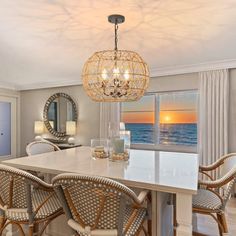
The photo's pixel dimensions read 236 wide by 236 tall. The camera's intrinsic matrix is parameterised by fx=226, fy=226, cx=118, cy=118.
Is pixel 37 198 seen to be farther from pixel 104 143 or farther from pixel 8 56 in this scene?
pixel 8 56

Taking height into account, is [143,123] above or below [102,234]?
above

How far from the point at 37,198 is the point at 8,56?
7.49 feet

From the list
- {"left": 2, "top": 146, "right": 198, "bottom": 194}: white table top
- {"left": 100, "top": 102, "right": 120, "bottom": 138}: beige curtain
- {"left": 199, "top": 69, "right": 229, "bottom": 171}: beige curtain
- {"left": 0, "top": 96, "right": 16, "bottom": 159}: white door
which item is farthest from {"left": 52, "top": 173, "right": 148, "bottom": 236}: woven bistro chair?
{"left": 0, "top": 96, "right": 16, "bottom": 159}: white door

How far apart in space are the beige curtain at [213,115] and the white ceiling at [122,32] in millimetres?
222

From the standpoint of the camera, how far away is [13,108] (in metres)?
6.00

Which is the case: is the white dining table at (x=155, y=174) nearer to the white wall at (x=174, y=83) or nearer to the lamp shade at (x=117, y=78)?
the lamp shade at (x=117, y=78)

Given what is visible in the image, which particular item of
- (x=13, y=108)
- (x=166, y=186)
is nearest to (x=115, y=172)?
(x=166, y=186)

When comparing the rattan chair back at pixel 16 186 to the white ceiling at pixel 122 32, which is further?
the white ceiling at pixel 122 32

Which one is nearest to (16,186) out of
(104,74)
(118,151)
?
(118,151)

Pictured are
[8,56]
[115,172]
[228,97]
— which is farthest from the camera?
[228,97]

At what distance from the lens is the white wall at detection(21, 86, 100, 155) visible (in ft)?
16.4

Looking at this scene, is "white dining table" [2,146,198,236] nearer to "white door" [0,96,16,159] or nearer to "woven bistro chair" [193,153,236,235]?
"woven bistro chair" [193,153,236,235]

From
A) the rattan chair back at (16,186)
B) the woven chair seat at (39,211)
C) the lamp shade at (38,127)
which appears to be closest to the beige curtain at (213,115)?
the woven chair seat at (39,211)

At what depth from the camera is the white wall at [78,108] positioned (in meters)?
4.98
